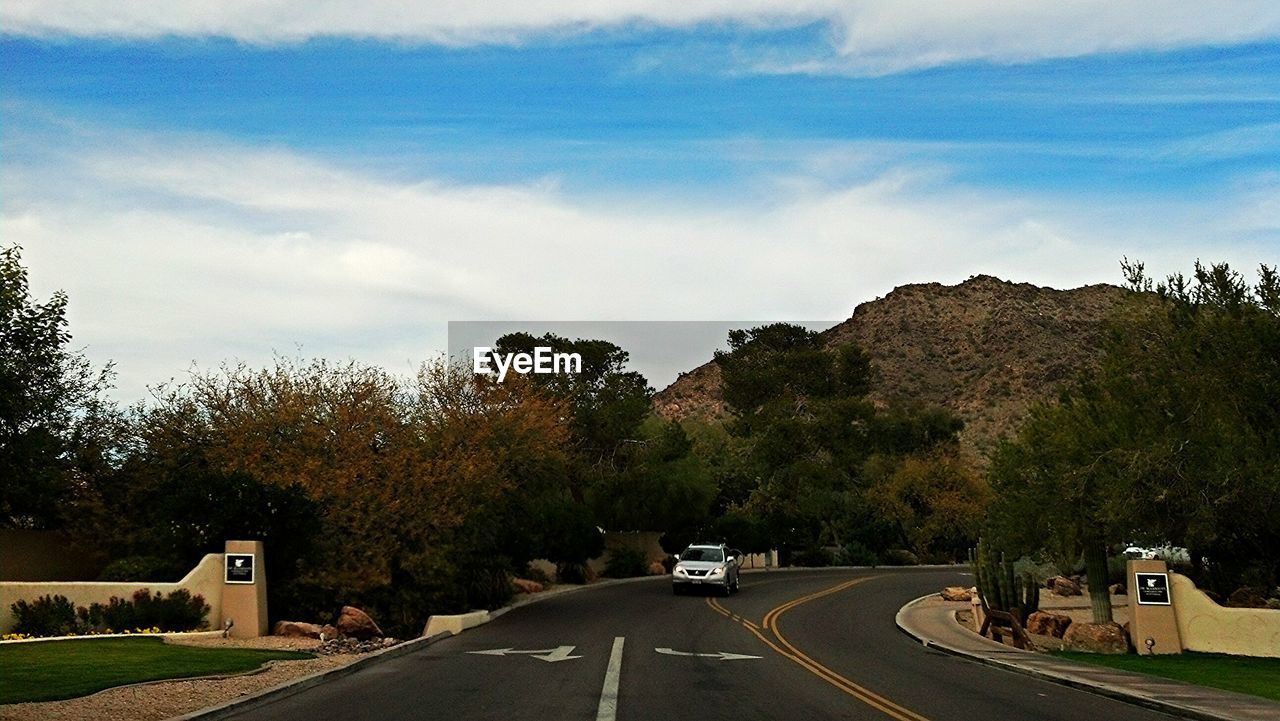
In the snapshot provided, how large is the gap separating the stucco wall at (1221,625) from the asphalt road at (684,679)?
547 centimetres

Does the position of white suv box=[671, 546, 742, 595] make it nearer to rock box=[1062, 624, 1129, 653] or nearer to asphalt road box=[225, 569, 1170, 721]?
asphalt road box=[225, 569, 1170, 721]

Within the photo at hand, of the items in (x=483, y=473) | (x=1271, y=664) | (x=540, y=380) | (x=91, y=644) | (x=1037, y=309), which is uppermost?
(x=1037, y=309)

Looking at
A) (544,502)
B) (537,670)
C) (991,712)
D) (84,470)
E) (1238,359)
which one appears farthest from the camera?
(544,502)

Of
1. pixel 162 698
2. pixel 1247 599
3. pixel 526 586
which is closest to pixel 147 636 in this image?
pixel 162 698

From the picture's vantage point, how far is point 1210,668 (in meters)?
21.2

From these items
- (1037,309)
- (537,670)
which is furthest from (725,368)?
(537,670)

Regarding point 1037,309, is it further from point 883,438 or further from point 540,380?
point 540,380

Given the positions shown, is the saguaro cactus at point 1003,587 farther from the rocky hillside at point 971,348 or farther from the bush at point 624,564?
the rocky hillside at point 971,348

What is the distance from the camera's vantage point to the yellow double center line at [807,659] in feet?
49.7

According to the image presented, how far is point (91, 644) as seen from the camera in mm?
20156

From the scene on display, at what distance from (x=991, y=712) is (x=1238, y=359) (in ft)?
40.3

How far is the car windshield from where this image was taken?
44.7m

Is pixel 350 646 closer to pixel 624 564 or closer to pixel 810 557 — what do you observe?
pixel 624 564

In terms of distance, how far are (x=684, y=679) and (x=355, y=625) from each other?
1101 cm
